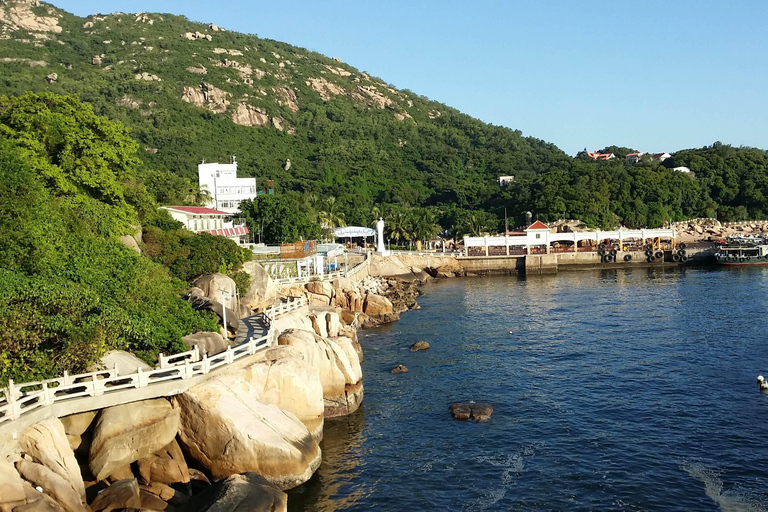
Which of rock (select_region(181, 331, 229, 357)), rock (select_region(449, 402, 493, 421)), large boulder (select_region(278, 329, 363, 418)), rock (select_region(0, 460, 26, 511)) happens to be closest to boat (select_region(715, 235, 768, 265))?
rock (select_region(449, 402, 493, 421))

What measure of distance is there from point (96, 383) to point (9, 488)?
447 centimetres

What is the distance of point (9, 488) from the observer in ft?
57.1

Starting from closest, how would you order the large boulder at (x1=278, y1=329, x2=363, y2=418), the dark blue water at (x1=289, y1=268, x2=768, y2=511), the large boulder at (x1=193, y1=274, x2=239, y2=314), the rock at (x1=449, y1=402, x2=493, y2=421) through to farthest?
1. the dark blue water at (x1=289, y1=268, x2=768, y2=511)
2. the large boulder at (x1=278, y1=329, x2=363, y2=418)
3. the rock at (x1=449, y1=402, x2=493, y2=421)
4. the large boulder at (x1=193, y1=274, x2=239, y2=314)

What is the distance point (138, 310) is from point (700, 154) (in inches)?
6423

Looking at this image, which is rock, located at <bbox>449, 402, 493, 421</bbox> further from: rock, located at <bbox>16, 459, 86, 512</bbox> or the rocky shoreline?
rock, located at <bbox>16, 459, 86, 512</bbox>

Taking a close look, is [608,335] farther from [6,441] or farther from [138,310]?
[6,441]

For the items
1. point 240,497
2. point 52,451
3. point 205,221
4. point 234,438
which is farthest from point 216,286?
point 205,221

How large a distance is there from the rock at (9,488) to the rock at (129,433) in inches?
112

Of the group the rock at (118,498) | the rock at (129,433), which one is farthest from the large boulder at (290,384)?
the rock at (118,498)

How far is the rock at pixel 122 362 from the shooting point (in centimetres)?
2350

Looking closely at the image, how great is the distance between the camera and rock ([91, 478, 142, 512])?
62.8ft

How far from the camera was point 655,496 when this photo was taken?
73.9 ft

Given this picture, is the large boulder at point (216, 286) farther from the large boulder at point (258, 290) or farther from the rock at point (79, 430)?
the rock at point (79, 430)

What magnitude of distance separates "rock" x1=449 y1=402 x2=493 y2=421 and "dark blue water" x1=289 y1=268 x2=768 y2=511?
0.47 meters
